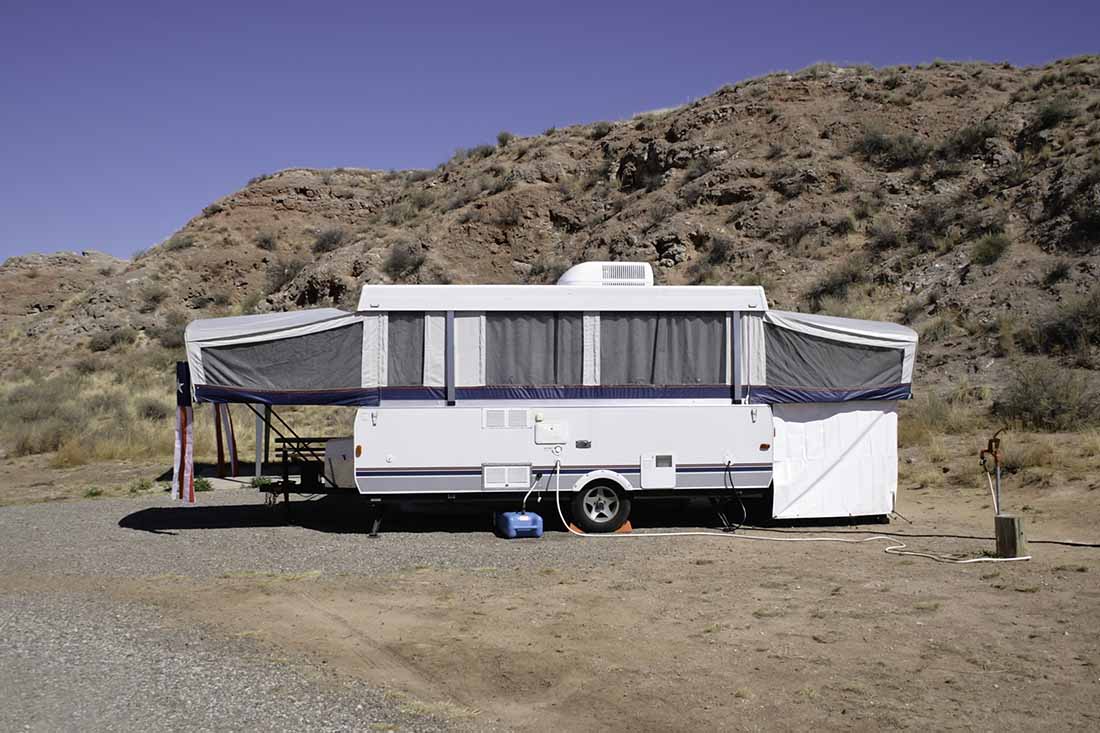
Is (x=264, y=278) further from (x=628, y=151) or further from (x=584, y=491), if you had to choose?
(x=584, y=491)

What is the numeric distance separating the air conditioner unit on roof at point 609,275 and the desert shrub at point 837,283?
51.9 feet

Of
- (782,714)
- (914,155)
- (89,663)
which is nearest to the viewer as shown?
(782,714)

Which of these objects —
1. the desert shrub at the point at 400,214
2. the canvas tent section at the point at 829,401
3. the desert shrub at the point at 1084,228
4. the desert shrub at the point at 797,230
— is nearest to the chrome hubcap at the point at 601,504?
the canvas tent section at the point at 829,401

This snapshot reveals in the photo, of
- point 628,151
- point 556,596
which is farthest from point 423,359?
point 628,151

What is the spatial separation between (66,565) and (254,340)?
10.6ft

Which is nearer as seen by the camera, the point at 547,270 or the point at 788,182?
the point at 788,182

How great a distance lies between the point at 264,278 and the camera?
45.1 meters

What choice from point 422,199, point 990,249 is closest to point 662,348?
point 990,249

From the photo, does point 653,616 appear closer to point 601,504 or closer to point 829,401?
point 601,504

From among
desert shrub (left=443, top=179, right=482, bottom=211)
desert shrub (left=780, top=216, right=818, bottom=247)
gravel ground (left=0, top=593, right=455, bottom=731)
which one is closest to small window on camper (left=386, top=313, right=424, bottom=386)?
gravel ground (left=0, top=593, right=455, bottom=731)

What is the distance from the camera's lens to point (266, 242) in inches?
1868

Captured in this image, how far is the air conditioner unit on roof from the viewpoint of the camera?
12875 millimetres

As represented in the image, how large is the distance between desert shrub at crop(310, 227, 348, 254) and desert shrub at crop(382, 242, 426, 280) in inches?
356

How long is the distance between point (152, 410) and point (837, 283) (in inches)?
764
